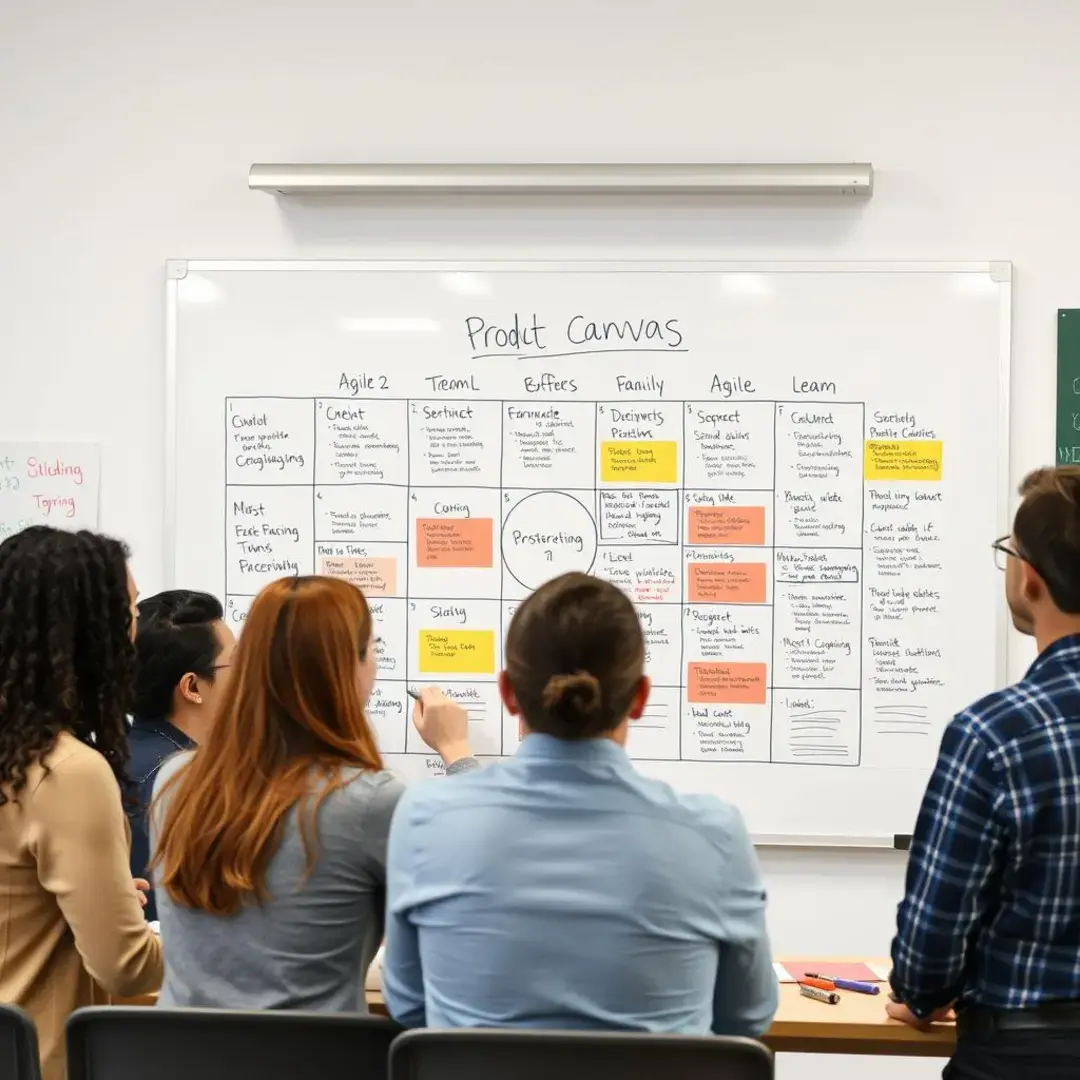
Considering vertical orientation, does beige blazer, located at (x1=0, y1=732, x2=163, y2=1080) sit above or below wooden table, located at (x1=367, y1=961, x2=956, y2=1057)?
above

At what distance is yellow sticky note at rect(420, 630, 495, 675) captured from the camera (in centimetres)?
332

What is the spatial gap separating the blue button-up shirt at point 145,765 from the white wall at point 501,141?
97cm

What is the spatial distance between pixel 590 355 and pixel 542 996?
2.15 meters

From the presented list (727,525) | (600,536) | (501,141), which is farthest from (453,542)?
(501,141)

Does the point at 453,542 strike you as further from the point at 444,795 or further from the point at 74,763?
the point at 444,795

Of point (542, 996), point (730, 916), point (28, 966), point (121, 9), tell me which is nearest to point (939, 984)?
point (730, 916)

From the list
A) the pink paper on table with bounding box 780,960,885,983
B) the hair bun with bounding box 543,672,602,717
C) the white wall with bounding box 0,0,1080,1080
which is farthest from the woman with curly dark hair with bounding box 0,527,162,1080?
the white wall with bounding box 0,0,1080,1080

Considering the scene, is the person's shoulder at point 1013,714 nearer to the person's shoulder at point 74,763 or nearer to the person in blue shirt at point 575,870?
the person in blue shirt at point 575,870

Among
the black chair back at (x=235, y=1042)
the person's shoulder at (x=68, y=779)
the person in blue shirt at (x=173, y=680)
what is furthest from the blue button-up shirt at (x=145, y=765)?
the black chair back at (x=235, y=1042)

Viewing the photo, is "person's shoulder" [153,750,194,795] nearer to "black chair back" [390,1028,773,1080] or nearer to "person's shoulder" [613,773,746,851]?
"black chair back" [390,1028,773,1080]

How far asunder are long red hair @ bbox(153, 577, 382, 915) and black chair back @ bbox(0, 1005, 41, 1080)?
23 cm

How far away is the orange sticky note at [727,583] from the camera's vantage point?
325 centimetres

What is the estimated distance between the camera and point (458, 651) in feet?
10.9

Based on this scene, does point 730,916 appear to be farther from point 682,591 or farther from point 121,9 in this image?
point 121,9
